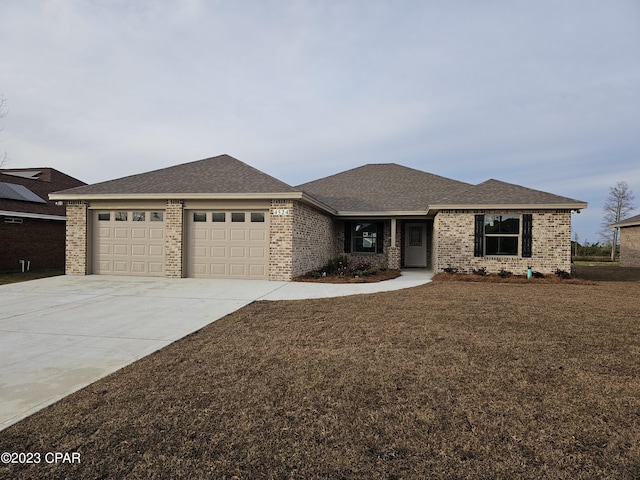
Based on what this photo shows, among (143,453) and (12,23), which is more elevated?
(12,23)

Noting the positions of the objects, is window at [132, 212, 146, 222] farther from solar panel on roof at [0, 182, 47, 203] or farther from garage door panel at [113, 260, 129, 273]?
solar panel on roof at [0, 182, 47, 203]

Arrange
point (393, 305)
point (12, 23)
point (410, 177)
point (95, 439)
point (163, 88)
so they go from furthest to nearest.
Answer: point (410, 177), point (163, 88), point (12, 23), point (393, 305), point (95, 439)

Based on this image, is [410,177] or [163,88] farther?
[410,177]

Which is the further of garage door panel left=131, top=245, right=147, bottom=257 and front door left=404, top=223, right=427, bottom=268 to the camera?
front door left=404, top=223, right=427, bottom=268

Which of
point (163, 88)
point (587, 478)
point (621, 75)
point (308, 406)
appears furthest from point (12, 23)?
point (621, 75)

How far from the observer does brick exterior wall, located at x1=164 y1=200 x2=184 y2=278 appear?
11664 mm

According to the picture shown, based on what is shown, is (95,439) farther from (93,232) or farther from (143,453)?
(93,232)

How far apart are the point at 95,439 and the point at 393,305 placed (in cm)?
599

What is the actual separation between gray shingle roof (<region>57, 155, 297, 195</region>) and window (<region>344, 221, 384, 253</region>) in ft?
18.9

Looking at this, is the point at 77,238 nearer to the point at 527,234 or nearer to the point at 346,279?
the point at 346,279

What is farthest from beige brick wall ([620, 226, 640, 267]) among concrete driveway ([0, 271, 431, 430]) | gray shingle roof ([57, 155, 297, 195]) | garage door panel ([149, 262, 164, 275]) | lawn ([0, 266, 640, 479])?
garage door panel ([149, 262, 164, 275])

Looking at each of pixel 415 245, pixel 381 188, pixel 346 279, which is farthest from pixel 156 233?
pixel 415 245

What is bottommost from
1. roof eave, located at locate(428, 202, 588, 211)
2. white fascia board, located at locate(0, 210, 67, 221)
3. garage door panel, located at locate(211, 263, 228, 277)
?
garage door panel, located at locate(211, 263, 228, 277)

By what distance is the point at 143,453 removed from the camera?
2.21 metres
